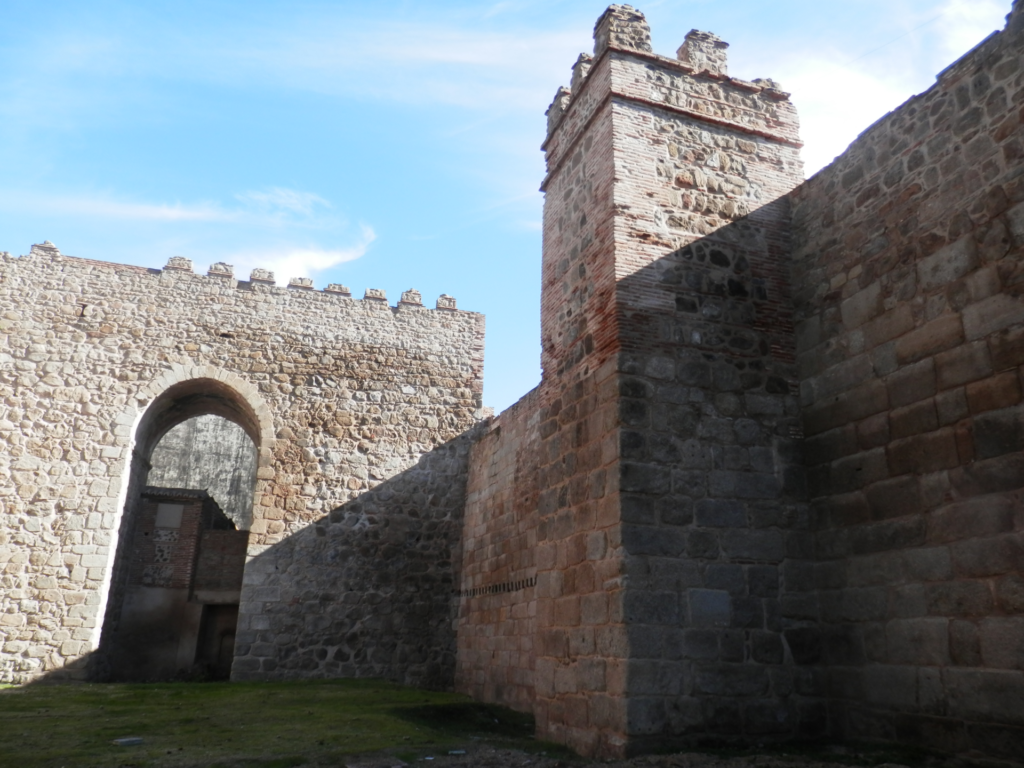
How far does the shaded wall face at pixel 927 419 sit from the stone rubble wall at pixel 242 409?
714cm

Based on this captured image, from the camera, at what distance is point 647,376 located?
5375mm

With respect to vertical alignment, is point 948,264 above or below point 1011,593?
above

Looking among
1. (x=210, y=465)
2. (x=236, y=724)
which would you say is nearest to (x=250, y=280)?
(x=236, y=724)

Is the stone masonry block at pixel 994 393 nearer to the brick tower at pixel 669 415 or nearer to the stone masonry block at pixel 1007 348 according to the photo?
the stone masonry block at pixel 1007 348

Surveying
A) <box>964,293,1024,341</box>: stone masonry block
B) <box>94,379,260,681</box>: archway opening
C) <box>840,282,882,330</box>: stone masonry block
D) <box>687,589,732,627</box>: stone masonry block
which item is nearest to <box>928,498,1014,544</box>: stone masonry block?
<box>964,293,1024,341</box>: stone masonry block

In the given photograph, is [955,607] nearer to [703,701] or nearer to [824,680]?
[824,680]

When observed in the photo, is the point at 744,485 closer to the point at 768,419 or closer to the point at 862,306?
the point at 768,419

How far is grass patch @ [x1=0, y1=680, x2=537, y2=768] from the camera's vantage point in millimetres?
4910

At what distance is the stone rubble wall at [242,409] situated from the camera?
10.1 meters

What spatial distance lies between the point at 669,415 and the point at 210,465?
60.6 ft

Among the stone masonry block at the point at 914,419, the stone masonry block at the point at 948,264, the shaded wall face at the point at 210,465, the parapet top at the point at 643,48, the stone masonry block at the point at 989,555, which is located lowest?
the stone masonry block at the point at 989,555

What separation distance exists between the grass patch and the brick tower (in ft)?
4.07

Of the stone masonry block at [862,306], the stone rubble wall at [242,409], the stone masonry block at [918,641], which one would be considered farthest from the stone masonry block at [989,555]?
the stone rubble wall at [242,409]

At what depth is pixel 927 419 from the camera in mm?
4684
